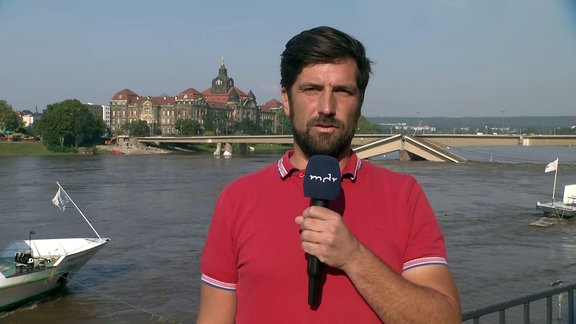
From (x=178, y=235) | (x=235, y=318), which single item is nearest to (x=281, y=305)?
(x=235, y=318)

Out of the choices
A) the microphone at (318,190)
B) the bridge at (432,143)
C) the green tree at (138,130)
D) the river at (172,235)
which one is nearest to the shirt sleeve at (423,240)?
Answer: the microphone at (318,190)

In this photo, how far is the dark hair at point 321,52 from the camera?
178 centimetres

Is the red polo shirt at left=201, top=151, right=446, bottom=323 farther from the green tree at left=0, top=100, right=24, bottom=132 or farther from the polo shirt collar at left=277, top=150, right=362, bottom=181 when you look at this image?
the green tree at left=0, top=100, right=24, bottom=132

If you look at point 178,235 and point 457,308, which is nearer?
point 457,308

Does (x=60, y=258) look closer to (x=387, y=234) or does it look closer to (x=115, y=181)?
(x=387, y=234)

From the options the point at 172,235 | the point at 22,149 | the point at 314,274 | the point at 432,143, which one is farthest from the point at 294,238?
the point at 22,149

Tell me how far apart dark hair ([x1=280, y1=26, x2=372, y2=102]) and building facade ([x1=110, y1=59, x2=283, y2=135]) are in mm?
110617

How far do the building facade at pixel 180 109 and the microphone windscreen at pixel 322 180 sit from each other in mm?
110859

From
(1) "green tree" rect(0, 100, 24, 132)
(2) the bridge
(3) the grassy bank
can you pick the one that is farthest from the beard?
(1) "green tree" rect(0, 100, 24, 132)

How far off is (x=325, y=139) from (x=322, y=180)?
23cm

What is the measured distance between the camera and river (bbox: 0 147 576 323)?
12.4 meters

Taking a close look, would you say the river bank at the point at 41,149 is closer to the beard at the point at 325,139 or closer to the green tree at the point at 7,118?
the green tree at the point at 7,118

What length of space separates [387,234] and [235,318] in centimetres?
51

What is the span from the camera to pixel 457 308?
1680mm
